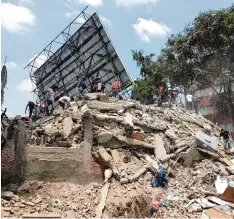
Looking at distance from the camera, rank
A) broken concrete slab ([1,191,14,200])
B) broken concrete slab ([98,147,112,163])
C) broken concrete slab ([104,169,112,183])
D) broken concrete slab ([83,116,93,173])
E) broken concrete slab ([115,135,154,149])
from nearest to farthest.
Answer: broken concrete slab ([1,191,14,200]) < broken concrete slab ([104,169,112,183]) < broken concrete slab ([83,116,93,173]) < broken concrete slab ([98,147,112,163]) < broken concrete slab ([115,135,154,149])

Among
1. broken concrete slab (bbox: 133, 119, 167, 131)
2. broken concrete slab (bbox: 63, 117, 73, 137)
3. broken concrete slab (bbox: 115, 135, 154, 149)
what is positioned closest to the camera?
broken concrete slab (bbox: 63, 117, 73, 137)

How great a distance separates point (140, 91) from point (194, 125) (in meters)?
10.5

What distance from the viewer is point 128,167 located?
40.1 feet

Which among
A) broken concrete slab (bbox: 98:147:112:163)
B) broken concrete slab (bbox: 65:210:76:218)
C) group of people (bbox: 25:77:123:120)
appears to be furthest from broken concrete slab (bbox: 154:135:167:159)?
broken concrete slab (bbox: 65:210:76:218)

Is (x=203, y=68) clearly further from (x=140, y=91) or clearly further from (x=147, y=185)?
(x=147, y=185)

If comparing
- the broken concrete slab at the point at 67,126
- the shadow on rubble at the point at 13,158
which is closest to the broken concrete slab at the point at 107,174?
the broken concrete slab at the point at 67,126

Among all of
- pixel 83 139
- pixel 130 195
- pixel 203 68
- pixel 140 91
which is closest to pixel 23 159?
pixel 83 139

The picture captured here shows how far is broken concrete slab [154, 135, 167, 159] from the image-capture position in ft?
43.4

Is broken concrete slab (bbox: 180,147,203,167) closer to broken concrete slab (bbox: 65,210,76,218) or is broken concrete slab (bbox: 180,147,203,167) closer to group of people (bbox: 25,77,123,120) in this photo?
group of people (bbox: 25,77,123,120)

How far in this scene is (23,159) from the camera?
1127 centimetres

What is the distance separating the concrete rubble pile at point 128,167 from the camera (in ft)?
35.1

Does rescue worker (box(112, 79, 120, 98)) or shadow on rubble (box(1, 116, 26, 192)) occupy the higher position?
rescue worker (box(112, 79, 120, 98))

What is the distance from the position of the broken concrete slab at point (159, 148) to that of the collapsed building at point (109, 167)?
0.04 m

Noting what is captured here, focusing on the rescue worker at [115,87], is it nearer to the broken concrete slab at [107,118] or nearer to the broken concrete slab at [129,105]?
the broken concrete slab at [129,105]
